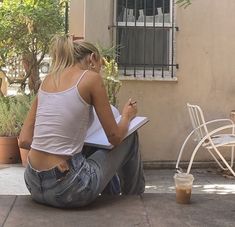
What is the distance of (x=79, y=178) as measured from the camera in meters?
3.67

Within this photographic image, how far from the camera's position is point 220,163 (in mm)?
7379

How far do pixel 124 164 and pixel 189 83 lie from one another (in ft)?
11.6

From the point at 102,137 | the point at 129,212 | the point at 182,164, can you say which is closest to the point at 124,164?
the point at 102,137

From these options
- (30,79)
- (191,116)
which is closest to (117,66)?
(191,116)

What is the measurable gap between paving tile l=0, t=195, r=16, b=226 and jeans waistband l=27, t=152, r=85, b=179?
342 millimetres

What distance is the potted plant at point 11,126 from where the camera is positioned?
23.9 ft

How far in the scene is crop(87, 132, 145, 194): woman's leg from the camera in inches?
150

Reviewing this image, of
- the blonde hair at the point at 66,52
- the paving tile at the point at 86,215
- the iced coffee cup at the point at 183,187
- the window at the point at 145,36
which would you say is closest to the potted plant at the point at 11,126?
the window at the point at 145,36

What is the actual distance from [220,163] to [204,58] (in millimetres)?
1398

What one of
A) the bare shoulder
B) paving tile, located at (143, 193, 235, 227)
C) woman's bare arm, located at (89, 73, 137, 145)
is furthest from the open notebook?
paving tile, located at (143, 193, 235, 227)

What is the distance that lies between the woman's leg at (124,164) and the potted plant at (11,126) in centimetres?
335

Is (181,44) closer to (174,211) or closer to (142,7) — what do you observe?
(142,7)

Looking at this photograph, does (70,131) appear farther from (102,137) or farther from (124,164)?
(124,164)

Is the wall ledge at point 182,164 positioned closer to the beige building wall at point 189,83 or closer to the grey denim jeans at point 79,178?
the beige building wall at point 189,83
